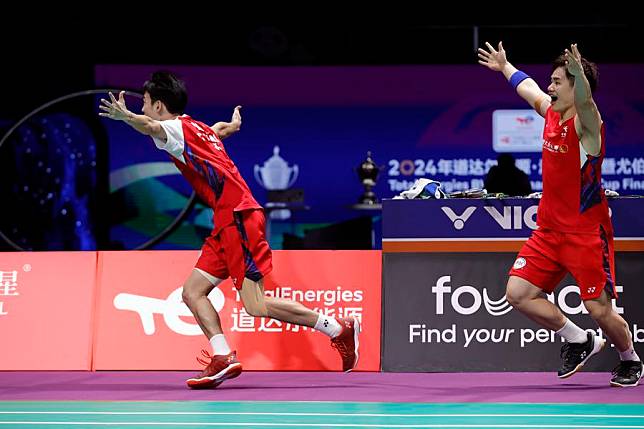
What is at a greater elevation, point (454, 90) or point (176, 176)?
point (454, 90)

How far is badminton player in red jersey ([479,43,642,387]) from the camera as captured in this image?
550 centimetres

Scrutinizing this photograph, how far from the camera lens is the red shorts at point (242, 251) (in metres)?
5.84

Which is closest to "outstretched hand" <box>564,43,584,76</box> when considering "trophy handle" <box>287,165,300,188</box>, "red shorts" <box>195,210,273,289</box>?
"red shorts" <box>195,210,273,289</box>

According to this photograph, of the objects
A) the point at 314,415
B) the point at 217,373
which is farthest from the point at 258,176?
the point at 314,415

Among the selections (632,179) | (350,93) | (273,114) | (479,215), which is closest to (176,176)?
(273,114)

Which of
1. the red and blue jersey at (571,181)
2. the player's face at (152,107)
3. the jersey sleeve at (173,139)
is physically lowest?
the red and blue jersey at (571,181)

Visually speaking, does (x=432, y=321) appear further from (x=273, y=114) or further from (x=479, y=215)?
(x=273, y=114)

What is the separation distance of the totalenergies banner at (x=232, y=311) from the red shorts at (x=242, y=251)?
32.1 inches

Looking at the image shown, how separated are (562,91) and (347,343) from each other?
70.7 inches

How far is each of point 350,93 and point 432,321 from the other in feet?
19.2

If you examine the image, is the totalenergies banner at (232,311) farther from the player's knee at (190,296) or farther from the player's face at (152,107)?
the player's face at (152,107)

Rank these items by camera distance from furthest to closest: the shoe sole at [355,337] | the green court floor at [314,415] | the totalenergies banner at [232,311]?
1. the totalenergies banner at [232,311]
2. the shoe sole at [355,337]
3. the green court floor at [314,415]

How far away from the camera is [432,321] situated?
6562 mm

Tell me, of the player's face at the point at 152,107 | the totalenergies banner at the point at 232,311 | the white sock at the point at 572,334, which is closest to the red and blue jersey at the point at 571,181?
the white sock at the point at 572,334
